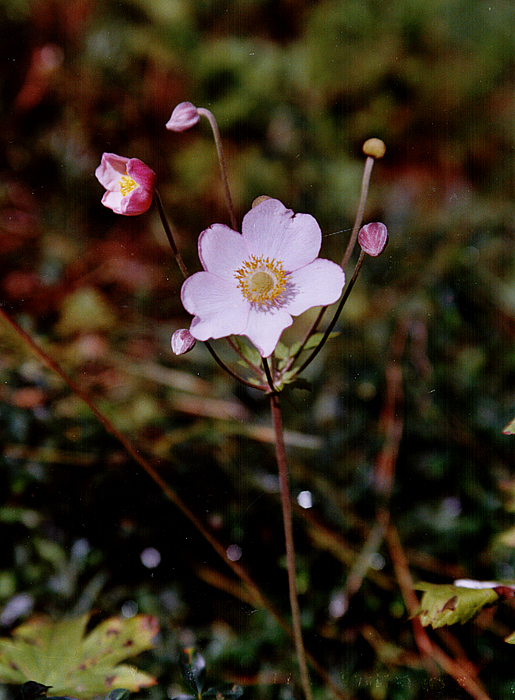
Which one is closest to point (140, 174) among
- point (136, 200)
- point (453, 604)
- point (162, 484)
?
point (136, 200)

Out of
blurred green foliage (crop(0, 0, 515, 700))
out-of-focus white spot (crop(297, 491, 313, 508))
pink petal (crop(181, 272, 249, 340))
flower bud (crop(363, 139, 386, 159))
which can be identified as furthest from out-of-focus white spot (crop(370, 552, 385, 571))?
flower bud (crop(363, 139, 386, 159))

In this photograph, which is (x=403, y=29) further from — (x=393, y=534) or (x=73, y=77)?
(x=393, y=534)

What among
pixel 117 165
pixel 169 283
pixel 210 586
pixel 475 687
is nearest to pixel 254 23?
pixel 169 283

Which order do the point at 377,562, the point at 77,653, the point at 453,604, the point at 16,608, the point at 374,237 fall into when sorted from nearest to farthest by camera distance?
the point at 374,237
the point at 453,604
the point at 77,653
the point at 16,608
the point at 377,562

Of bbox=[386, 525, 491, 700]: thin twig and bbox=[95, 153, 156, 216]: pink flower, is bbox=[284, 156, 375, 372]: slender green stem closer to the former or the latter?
bbox=[95, 153, 156, 216]: pink flower

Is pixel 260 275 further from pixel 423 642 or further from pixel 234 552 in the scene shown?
pixel 423 642

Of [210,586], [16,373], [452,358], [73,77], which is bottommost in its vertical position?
[210,586]
